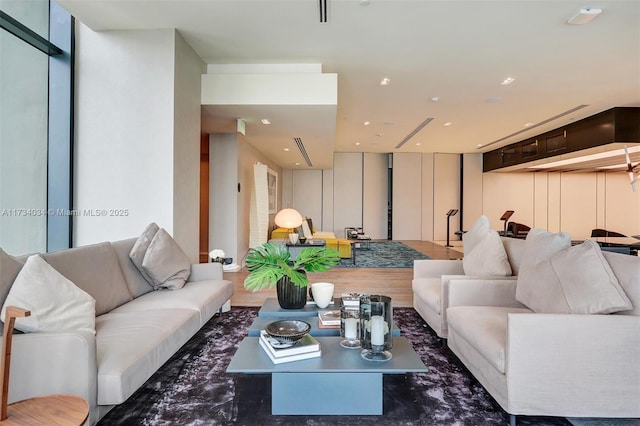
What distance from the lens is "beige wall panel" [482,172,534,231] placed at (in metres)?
10.7

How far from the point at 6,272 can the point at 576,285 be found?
299cm

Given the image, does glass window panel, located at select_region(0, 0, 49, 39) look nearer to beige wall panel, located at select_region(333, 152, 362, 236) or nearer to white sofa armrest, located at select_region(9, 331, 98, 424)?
white sofa armrest, located at select_region(9, 331, 98, 424)

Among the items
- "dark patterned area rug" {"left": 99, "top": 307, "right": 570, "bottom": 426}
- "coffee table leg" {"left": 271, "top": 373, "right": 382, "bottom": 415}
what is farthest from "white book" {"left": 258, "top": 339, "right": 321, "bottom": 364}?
"dark patterned area rug" {"left": 99, "top": 307, "right": 570, "bottom": 426}

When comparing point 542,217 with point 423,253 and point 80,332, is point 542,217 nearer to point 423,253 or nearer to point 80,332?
point 423,253

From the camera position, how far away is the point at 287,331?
71.8 inches

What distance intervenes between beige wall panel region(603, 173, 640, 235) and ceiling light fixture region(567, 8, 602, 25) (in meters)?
9.90

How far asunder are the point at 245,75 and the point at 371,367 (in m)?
3.64

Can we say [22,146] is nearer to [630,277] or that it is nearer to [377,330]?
[377,330]

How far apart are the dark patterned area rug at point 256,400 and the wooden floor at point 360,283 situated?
57.9 inches

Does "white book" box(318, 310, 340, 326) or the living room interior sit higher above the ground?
the living room interior

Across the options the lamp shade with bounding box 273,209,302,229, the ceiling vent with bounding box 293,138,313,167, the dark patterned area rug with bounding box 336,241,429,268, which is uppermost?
the ceiling vent with bounding box 293,138,313,167

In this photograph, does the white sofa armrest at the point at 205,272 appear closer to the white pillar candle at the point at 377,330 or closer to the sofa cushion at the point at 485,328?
→ the white pillar candle at the point at 377,330

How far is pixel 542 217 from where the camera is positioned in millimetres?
10711

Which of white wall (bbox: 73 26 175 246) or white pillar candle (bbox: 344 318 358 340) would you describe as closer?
white pillar candle (bbox: 344 318 358 340)
